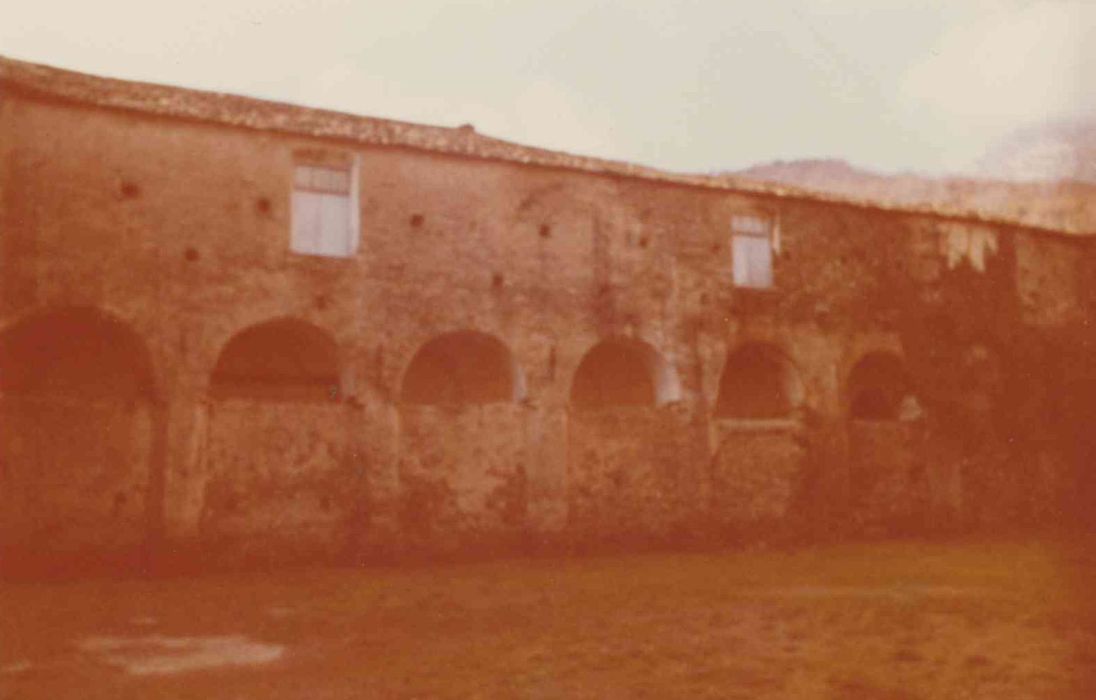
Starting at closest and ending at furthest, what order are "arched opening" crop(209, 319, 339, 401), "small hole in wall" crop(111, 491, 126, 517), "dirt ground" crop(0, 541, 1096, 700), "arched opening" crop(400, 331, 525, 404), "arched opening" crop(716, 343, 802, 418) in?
"dirt ground" crop(0, 541, 1096, 700)
"small hole in wall" crop(111, 491, 126, 517)
"arched opening" crop(209, 319, 339, 401)
"arched opening" crop(400, 331, 525, 404)
"arched opening" crop(716, 343, 802, 418)

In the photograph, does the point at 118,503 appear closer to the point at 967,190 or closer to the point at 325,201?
the point at 325,201

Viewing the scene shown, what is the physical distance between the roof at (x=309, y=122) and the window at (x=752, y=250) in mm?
541

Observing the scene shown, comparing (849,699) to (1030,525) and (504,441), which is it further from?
(1030,525)

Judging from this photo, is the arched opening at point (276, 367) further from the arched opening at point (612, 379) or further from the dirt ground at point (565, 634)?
the arched opening at point (612, 379)

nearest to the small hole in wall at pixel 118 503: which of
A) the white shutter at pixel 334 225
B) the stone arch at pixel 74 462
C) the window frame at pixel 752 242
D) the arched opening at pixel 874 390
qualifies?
the stone arch at pixel 74 462

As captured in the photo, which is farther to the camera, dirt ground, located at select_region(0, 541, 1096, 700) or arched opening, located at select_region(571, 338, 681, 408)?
arched opening, located at select_region(571, 338, 681, 408)

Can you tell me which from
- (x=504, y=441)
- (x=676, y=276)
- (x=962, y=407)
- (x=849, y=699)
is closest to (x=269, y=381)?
(x=504, y=441)

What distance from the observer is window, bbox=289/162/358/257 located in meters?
13.5

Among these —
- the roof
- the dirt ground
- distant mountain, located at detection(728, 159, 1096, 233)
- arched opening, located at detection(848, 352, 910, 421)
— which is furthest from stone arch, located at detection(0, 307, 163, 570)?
arched opening, located at detection(848, 352, 910, 421)

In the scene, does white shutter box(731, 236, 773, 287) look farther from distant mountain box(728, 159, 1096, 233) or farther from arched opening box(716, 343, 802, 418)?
distant mountain box(728, 159, 1096, 233)

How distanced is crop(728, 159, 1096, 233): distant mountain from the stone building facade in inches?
102

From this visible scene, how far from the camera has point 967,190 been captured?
39.7m

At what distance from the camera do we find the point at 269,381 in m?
14.3

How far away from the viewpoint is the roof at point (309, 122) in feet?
40.0
